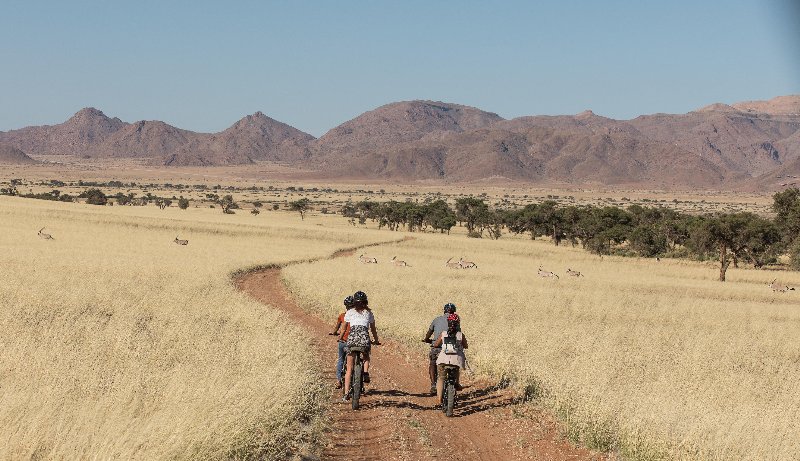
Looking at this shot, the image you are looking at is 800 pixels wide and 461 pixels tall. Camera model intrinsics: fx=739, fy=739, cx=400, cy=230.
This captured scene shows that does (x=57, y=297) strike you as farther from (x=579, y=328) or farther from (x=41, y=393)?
(x=579, y=328)

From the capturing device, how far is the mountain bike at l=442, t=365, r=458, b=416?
13352 mm

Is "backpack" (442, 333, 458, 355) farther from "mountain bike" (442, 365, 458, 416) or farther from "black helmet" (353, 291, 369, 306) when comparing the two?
"black helmet" (353, 291, 369, 306)

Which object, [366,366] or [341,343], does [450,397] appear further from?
[341,343]

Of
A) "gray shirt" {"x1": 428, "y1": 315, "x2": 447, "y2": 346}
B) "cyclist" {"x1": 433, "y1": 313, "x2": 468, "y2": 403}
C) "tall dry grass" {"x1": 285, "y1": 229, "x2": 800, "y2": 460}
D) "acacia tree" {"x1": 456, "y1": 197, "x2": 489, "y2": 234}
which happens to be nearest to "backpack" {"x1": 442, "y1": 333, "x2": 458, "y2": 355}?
"cyclist" {"x1": 433, "y1": 313, "x2": 468, "y2": 403}

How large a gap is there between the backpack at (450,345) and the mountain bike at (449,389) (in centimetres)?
28

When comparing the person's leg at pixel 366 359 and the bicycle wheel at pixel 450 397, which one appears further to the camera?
the person's leg at pixel 366 359

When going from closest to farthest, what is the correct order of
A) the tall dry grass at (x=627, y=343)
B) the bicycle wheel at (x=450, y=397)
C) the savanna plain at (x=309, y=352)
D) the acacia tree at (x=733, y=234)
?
the savanna plain at (x=309, y=352), the tall dry grass at (x=627, y=343), the bicycle wheel at (x=450, y=397), the acacia tree at (x=733, y=234)

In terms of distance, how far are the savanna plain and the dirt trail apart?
16.6 inches

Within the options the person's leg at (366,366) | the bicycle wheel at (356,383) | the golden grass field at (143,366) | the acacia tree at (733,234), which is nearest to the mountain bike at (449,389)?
the person's leg at (366,366)

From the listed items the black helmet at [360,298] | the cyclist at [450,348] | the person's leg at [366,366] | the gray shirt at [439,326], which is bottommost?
the person's leg at [366,366]

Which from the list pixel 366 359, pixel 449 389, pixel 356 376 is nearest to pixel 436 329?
pixel 449 389

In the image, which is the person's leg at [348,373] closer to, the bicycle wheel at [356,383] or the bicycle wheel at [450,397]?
the bicycle wheel at [356,383]

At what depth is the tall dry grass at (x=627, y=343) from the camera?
470 inches

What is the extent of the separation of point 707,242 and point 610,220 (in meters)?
22.1
